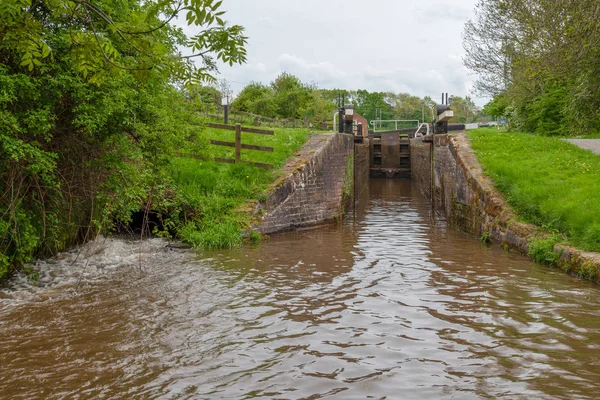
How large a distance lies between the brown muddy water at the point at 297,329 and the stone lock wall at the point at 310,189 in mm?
3144

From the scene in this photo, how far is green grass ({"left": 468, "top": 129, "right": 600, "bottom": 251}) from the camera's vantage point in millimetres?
9414

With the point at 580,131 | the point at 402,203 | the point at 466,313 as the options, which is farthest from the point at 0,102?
the point at 580,131

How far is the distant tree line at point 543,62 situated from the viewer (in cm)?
1375

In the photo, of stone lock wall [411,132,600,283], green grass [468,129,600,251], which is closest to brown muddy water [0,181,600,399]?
stone lock wall [411,132,600,283]

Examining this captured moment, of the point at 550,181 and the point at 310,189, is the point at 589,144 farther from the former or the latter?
the point at 310,189

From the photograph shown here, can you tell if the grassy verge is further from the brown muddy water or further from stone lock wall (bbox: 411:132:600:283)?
stone lock wall (bbox: 411:132:600:283)

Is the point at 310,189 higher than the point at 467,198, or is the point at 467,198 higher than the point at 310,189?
the point at 310,189

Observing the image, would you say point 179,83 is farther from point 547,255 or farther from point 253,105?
point 253,105

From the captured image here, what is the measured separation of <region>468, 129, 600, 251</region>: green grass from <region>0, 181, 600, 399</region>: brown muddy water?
104cm

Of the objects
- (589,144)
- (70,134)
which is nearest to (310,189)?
(70,134)

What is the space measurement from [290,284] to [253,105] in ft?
102

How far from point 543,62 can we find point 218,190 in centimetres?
965

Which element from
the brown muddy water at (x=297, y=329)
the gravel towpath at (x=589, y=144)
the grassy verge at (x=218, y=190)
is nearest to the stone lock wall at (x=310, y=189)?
the grassy verge at (x=218, y=190)

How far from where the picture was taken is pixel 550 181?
1180 centimetres
